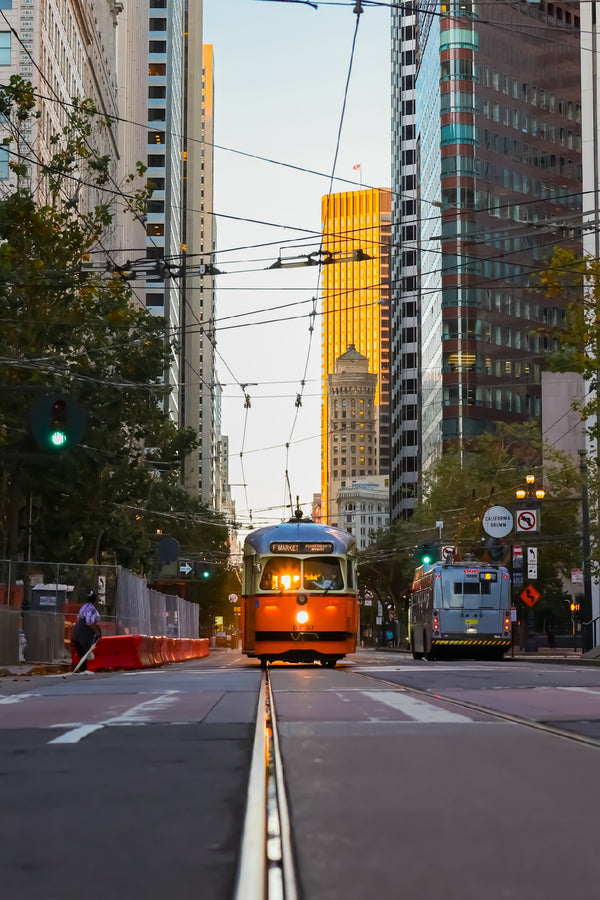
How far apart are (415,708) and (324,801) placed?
755cm

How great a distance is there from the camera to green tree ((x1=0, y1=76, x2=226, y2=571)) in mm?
34656

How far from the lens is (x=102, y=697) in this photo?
1683cm

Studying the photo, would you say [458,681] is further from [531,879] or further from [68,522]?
[68,522]

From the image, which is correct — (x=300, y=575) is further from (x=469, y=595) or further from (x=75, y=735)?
(x=75, y=735)

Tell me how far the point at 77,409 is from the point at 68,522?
24171mm

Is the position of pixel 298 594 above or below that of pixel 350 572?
below

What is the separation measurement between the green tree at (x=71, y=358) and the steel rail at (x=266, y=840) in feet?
52.7

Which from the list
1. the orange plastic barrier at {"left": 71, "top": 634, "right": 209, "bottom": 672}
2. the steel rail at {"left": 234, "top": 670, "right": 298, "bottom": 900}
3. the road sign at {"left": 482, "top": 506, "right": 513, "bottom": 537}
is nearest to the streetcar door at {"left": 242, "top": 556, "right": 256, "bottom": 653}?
the orange plastic barrier at {"left": 71, "top": 634, "right": 209, "bottom": 672}

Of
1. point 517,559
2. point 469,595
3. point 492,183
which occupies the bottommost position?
point 469,595

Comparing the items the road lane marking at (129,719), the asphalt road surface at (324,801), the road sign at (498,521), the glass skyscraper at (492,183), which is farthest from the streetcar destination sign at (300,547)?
the glass skyscraper at (492,183)

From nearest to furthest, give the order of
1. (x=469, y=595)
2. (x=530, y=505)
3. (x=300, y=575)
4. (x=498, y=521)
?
(x=300, y=575), (x=469, y=595), (x=498, y=521), (x=530, y=505)

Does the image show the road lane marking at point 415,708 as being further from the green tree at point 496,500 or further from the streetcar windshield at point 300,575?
the green tree at point 496,500

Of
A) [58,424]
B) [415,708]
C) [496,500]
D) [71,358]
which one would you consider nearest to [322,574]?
[71,358]

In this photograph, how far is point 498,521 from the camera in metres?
57.1
